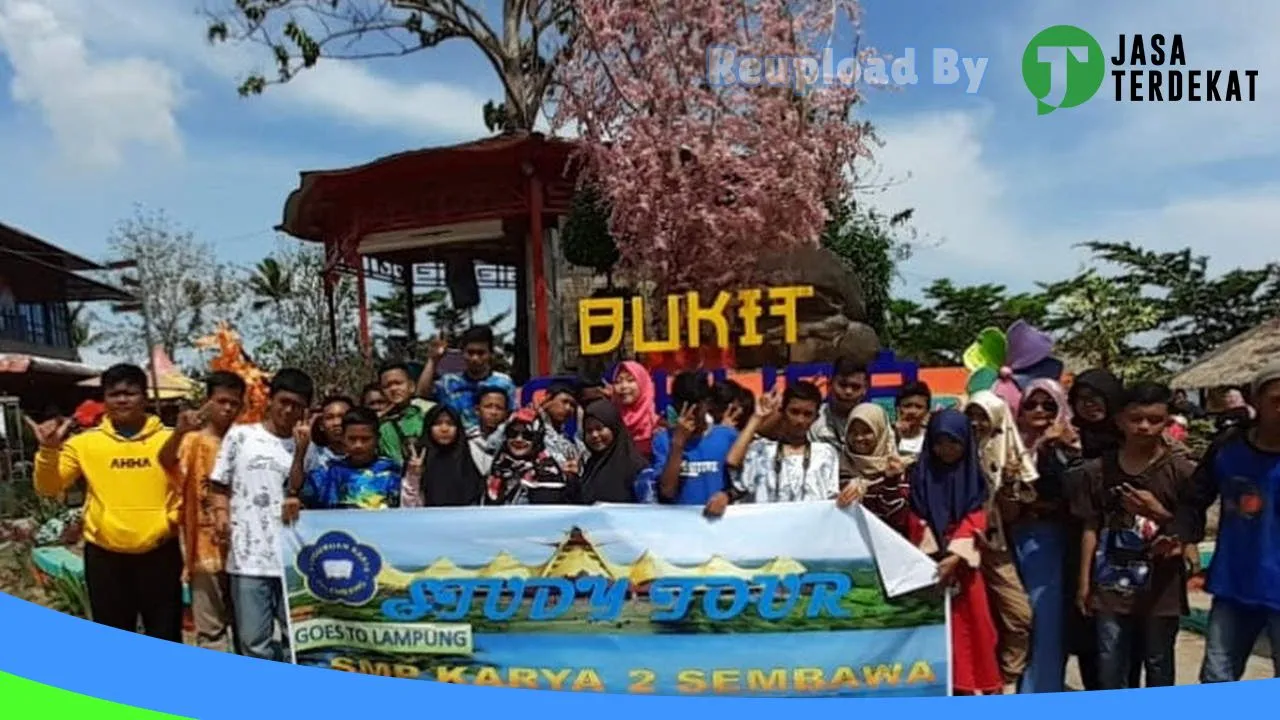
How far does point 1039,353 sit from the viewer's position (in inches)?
211

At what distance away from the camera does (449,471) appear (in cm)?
416

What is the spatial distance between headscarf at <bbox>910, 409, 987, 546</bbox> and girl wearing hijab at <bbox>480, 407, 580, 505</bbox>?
118cm

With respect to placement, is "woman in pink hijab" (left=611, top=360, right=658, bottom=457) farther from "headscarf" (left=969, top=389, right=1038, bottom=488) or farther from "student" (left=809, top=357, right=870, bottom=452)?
"headscarf" (left=969, top=389, right=1038, bottom=488)

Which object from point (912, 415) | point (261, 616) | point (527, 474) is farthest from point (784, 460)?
point (261, 616)

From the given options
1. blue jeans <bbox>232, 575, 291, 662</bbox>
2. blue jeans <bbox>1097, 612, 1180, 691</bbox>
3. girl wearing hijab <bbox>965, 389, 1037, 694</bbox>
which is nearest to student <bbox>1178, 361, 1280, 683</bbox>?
blue jeans <bbox>1097, 612, 1180, 691</bbox>

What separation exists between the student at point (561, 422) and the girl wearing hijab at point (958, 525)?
1.21m

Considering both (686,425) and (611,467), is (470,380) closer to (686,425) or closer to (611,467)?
(611,467)

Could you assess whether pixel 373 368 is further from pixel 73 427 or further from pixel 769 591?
pixel 769 591

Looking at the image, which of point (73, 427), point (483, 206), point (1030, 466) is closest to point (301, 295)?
point (483, 206)

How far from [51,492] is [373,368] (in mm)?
4882

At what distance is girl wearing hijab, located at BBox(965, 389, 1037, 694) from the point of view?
3842 millimetres

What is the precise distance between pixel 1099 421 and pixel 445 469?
2.25m

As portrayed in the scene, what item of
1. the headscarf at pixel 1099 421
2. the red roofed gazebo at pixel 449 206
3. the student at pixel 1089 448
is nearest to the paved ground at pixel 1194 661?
the student at pixel 1089 448

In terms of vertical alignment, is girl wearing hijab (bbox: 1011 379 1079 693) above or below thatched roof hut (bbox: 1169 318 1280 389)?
below
